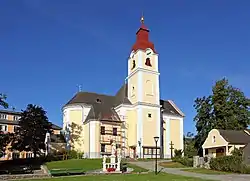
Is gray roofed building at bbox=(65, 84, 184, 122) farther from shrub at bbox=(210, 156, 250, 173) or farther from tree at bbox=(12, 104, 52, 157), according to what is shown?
shrub at bbox=(210, 156, 250, 173)

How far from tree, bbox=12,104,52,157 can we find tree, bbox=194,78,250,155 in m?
25.2

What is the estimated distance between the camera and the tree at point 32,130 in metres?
46.2

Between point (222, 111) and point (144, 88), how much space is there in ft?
42.9

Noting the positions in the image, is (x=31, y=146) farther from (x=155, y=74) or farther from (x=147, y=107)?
(x=155, y=74)

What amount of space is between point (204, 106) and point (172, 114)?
7.23 meters

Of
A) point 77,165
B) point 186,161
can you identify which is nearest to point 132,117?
point 186,161

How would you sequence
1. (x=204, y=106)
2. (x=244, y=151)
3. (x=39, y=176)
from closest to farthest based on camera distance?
(x=39, y=176) < (x=244, y=151) < (x=204, y=106)

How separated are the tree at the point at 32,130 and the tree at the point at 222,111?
25.2 metres

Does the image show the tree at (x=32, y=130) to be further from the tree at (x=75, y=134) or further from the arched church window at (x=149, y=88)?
the arched church window at (x=149, y=88)

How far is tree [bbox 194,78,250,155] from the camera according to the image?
50.5m

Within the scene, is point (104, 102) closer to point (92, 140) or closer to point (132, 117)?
point (132, 117)

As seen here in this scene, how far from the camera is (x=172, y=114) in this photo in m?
58.9

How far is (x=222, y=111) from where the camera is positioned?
50.9 m

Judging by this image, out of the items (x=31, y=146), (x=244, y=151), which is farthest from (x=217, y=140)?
(x=31, y=146)
